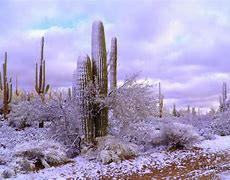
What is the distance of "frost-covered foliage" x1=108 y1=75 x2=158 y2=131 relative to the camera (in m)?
12.7

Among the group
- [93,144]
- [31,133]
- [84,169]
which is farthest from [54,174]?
[31,133]

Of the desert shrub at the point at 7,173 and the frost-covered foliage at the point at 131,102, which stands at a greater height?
the frost-covered foliage at the point at 131,102

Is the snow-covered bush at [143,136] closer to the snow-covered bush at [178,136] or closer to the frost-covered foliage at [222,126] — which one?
the snow-covered bush at [178,136]

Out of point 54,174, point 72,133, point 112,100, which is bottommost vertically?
point 54,174

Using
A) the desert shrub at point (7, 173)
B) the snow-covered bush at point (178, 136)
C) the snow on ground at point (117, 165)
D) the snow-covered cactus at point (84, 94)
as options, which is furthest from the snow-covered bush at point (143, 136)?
the desert shrub at point (7, 173)

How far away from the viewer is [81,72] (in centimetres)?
1294

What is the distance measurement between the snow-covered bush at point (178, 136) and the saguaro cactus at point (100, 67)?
2.08 m

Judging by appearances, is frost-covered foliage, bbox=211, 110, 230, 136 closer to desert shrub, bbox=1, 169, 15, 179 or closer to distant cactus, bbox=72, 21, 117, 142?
distant cactus, bbox=72, 21, 117, 142

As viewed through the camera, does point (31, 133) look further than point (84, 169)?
Yes

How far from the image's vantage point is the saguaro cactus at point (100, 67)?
13211 mm

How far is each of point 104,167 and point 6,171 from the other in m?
2.62

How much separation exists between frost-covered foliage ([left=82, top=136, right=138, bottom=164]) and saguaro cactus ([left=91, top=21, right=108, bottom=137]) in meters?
0.73

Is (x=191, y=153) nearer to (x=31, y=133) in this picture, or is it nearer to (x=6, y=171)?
(x=6, y=171)

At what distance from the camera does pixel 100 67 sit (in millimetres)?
13477
